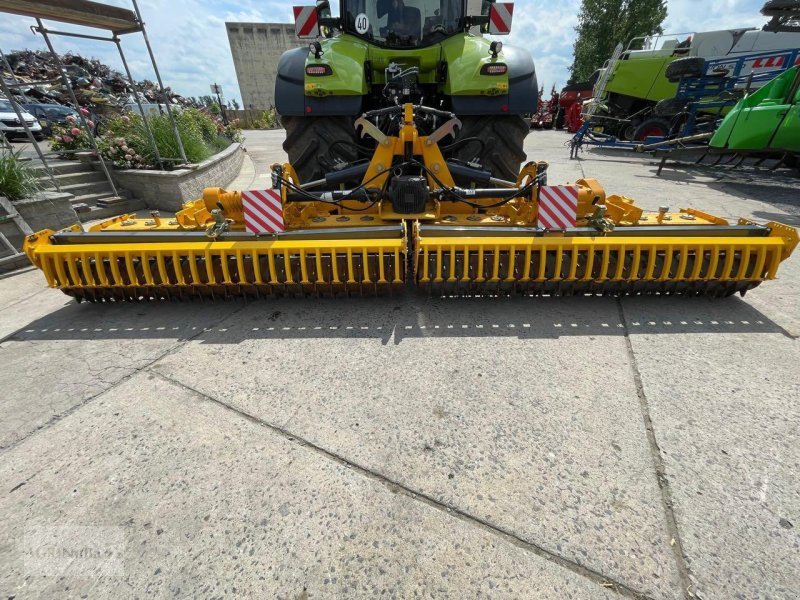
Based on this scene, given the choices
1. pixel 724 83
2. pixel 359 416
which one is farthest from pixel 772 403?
pixel 724 83

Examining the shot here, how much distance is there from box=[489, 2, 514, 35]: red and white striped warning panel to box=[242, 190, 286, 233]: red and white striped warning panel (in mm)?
3395

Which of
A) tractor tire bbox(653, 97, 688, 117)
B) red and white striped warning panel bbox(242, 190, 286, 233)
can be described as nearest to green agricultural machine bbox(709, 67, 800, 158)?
tractor tire bbox(653, 97, 688, 117)

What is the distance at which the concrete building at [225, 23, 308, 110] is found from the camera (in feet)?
149

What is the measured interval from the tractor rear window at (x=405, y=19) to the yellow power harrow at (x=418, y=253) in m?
1.83

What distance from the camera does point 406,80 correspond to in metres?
3.56

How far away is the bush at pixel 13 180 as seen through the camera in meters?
4.20

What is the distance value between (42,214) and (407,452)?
17.2 ft

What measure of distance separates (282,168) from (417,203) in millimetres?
1221

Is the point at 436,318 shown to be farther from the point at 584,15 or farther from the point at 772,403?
the point at 584,15

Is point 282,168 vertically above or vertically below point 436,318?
above

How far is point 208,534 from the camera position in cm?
147

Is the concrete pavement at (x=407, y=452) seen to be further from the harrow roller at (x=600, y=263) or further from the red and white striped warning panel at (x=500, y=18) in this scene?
the red and white striped warning panel at (x=500, y=18)

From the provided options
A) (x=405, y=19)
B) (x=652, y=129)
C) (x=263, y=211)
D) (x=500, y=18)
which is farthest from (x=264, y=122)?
(x=263, y=211)

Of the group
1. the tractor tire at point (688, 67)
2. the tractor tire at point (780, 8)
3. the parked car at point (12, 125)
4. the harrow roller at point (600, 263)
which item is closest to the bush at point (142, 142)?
the harrow roller at point (600, 263)
